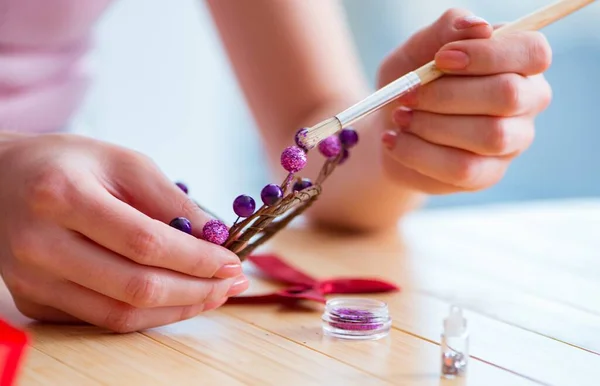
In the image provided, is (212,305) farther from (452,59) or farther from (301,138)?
(452,59)

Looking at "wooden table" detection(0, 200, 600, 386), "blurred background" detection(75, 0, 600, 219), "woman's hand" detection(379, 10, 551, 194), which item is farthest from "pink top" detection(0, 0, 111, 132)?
"woman's hand" detection(379, 10, 551, 194)

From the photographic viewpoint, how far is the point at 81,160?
60 cm

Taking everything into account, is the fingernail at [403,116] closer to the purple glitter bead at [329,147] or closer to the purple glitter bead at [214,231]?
the purple glitter bead at [329,147]

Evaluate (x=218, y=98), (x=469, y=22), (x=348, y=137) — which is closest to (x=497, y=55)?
(x=469, y=22)

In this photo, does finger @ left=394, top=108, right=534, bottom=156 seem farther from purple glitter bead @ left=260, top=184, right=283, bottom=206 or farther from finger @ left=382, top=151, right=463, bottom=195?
purple glitter bead @ left=260, top=184, right=283, bottom=206

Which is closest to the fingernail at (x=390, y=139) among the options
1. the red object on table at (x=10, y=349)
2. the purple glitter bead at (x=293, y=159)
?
the purple glitter bead at (x=293, y=159)

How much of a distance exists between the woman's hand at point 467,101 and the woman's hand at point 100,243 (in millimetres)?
233

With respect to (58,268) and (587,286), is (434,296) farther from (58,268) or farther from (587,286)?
(58,268)

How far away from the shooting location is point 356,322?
609 mm

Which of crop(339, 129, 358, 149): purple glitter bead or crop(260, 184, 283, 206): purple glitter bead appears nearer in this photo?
crop(260, 184, 283, 206): purple glitter bead

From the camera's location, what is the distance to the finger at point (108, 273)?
22.5 inches

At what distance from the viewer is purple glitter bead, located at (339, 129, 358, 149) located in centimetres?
70

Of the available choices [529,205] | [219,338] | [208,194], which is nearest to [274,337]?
[219,338]

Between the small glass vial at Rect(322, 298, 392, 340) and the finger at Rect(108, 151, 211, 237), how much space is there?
0.12 metres
